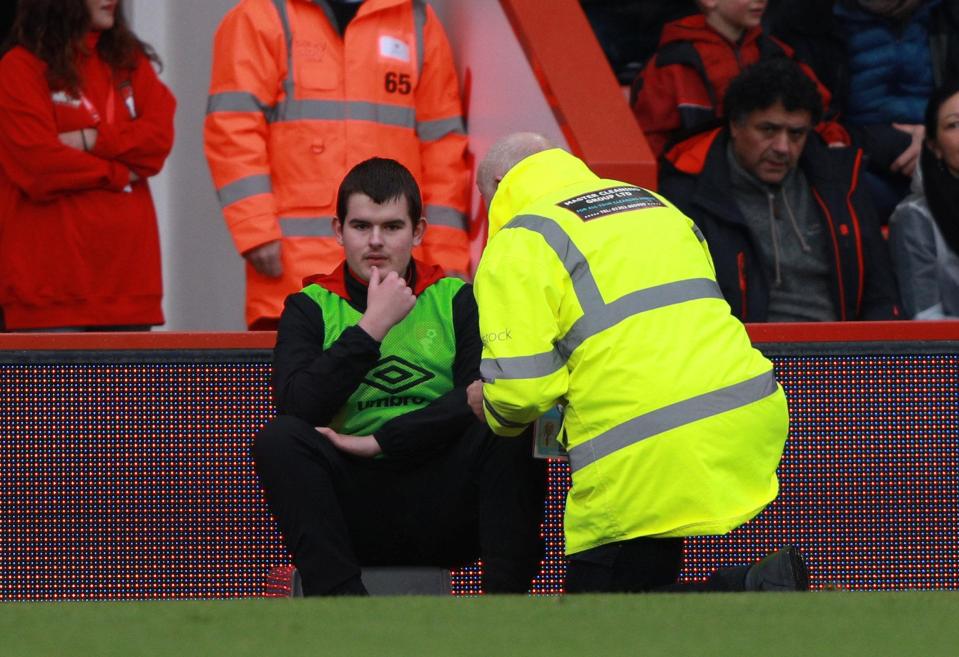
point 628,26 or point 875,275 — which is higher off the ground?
point 628,26

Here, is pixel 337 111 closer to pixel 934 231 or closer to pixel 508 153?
pixel 508 153

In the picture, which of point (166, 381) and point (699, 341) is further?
point (166, 381)

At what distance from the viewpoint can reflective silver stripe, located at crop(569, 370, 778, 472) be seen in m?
3.97

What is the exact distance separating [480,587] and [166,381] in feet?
3.41

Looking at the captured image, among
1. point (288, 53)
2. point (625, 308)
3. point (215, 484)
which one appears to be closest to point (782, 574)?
point (625, 308)

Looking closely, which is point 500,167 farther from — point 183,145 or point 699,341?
point 183,145

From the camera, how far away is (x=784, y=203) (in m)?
5.91

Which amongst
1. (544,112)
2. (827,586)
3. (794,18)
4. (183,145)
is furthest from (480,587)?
(183,145)

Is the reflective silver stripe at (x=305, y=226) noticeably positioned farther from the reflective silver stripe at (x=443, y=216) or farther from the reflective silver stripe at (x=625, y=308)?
the reflective silver stripe at (x=625, y=308)

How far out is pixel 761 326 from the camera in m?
5.02

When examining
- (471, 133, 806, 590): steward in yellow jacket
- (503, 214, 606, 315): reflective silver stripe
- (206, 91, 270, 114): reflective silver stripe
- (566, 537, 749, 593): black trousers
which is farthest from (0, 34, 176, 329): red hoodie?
(566, 537, 749, 593): black trousers

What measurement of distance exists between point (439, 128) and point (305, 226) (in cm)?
60

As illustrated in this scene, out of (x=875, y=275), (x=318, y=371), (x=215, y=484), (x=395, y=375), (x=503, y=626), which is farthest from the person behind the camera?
(x=875, y=275)

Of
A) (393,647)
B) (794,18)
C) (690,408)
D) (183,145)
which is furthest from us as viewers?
(183,145)
